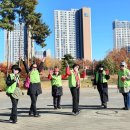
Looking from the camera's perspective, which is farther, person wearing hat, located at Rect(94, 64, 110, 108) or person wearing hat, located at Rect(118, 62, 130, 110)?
person wearing hat, located at Rect(94, 64, 110, 108)

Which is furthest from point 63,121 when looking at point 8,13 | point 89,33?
point 89,33

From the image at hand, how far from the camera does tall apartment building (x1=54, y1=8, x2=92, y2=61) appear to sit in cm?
13975

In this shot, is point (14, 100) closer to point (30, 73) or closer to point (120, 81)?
point (30, 73)

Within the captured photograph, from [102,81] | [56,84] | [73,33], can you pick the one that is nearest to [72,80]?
[56,84]

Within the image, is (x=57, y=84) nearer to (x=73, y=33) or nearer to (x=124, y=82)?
(x=124, y=82)

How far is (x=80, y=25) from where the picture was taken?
149000 millimetres

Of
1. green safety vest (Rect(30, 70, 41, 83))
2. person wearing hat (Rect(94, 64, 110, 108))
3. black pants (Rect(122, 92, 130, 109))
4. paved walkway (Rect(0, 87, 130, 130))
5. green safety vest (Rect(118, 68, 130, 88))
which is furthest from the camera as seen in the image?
person wearing hat (Rect(94, 64, 110, 108))

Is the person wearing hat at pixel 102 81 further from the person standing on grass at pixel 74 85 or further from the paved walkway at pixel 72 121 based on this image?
the person standing on grass at pixel 74 85

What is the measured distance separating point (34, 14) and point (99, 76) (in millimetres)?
39954

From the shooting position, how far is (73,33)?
150m

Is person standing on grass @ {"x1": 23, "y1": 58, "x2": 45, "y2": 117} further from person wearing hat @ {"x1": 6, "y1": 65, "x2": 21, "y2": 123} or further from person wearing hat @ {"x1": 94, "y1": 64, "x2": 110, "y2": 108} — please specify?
person wearing hat @ {"x1": 94, "y1": 64, "x2": 110, "y2": 108}

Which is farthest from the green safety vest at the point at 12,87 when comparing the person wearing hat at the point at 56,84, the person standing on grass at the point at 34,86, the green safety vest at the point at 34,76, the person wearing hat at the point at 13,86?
the person wearing hat at the point at 56,84

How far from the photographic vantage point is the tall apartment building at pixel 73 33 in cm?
13975

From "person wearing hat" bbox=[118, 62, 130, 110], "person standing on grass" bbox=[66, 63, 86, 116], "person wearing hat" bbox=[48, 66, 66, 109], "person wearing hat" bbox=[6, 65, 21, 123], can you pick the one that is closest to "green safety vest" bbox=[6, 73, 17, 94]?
"person wearing hat" bbox=[6, 65, 21, 123]
